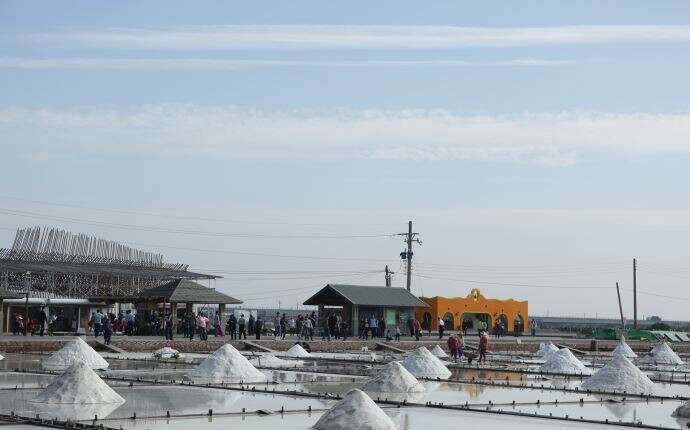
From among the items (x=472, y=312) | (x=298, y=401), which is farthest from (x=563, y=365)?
(x=472, y=312)

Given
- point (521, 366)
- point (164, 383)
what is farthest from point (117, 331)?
point (164, 383)

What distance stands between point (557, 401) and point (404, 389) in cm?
338

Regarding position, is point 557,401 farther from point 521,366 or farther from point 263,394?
point 521,366

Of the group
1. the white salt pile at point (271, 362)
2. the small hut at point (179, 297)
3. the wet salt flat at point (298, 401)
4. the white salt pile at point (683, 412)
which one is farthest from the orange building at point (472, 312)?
the white salt pile at point (683, 412)

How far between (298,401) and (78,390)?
4.17 m

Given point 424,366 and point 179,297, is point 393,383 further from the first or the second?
point 179,297

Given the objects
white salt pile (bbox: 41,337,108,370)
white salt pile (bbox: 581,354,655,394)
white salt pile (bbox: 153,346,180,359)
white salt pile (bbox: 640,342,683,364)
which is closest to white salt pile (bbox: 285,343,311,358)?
white salt pile (bbox: 153,346,180,359)

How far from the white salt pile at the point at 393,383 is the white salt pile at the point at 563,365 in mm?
9913

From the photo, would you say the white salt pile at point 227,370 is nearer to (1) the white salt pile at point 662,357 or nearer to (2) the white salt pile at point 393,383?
(2) the white salt pile at point 393,383

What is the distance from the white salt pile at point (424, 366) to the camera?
29.9 metres

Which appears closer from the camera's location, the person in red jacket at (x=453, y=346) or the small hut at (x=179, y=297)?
the person in red jacket at (x=453, y=346)

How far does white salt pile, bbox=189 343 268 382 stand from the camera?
2784 cm

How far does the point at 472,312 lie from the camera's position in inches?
2611

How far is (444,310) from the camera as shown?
64.4 m
